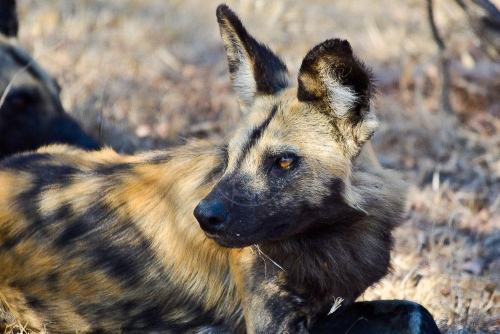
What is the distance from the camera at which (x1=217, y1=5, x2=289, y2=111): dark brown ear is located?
352 centimetres

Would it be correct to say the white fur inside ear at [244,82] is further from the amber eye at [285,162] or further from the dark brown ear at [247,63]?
the amber eye at [285,162]

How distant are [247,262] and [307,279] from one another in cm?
30

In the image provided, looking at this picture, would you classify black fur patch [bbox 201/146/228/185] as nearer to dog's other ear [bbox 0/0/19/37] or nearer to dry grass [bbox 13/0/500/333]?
dry grass [bbox 13/0/500/333]

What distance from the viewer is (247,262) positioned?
3357 mm

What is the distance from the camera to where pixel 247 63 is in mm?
3654

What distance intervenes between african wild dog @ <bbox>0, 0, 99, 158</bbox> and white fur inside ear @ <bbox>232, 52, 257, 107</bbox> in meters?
2.42

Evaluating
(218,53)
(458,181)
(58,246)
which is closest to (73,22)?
(218,53)

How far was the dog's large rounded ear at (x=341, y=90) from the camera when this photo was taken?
3078 millimetres

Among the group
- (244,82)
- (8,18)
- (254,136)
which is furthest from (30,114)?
(254,136)

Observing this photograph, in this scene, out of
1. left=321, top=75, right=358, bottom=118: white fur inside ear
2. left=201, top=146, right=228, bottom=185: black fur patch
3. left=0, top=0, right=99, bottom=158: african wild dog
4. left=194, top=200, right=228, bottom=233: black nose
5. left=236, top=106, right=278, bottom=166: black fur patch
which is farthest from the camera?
left=0, top=0, right=99, bottom=158: african wild dog

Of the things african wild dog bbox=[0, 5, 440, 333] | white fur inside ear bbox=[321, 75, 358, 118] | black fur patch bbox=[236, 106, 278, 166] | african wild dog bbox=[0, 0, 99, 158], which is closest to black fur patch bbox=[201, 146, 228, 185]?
african wild dog bbox=[0, 5, 440, 333]

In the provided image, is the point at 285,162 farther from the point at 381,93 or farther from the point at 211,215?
the point at 381,93

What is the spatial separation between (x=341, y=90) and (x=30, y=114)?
3757 mm

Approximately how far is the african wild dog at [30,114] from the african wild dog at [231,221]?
84.7 inches
